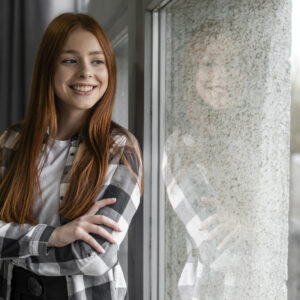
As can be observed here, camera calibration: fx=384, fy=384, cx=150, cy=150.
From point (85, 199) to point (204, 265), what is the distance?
0.37m

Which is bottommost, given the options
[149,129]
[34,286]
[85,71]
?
[34,286]

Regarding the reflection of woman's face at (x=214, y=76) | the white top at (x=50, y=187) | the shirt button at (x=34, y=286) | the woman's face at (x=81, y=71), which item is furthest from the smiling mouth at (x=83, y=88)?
the shirt button at (x=34, y=286)

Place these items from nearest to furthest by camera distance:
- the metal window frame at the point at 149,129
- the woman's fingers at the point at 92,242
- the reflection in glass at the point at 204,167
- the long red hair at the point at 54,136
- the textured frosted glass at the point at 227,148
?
1. the textured frosted glass at the point at 227,148
2. the reflection in glass at the point at 204,167
3. the woman's fingers at the point at 92,242
4. the long red hair at the point at 54,136
5. the metal window frame at the point at 149,129

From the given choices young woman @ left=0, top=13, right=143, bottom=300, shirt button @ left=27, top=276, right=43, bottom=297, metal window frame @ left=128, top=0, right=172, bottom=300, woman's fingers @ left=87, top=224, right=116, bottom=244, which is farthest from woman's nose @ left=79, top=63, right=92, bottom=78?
shirt button @ left=27, top=276, right=43, bottom=297

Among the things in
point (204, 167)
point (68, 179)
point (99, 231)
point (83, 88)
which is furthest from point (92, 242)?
point (83, 88)

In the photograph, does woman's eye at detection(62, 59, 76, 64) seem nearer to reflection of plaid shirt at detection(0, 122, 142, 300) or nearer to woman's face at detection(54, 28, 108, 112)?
woman's face at detection(54, 28, 108, 112)

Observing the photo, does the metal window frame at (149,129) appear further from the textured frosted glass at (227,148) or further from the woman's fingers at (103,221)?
the woman's fingers at (103,221)

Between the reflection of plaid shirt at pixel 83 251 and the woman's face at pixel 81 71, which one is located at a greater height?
the woman's face at pixel 81 71

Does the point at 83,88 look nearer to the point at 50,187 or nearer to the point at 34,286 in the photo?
the point at 50,187

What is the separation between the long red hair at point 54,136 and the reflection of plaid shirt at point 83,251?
0.03m

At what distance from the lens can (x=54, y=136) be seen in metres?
1.24

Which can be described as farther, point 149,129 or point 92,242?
point 149,129

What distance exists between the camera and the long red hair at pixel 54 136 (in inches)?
43.3

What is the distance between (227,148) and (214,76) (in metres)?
0.18
